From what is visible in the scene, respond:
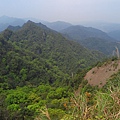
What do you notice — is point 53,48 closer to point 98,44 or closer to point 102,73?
point 102,73

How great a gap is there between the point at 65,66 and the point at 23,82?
19.7 metres

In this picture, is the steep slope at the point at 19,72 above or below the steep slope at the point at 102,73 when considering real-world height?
below

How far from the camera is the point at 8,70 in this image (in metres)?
33.1

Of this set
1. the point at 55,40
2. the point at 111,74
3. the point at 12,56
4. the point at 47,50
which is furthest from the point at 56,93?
the point at 55,40

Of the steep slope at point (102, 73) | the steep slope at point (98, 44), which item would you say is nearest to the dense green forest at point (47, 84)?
the steep slope at point (102, 73)

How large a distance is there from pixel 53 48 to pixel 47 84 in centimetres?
2791

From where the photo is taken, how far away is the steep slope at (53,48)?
5123 centimetres

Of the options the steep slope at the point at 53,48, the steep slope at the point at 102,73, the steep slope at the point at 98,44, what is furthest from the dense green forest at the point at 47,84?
the steep slope at the point at 98,44

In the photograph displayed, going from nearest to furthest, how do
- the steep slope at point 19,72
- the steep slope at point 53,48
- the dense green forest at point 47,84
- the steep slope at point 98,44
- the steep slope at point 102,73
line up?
1. the dense green forest at point 47,84
2. the steep slope at point 102,73
3. the steep slope at point 19,72
4. the steep slope at point 53,48
5. the steep slope at point 98,44

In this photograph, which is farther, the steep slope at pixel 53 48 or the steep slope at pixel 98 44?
the steep slope at pixel 98 44

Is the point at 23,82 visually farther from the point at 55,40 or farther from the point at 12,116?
the point at 55,40

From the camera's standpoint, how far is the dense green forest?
9.44 feet

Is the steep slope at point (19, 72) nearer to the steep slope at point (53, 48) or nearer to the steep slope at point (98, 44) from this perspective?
the steep slope at point (53, 48)

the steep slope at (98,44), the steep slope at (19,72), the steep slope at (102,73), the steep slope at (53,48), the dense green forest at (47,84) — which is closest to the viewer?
the dense green forest at (47,84)
